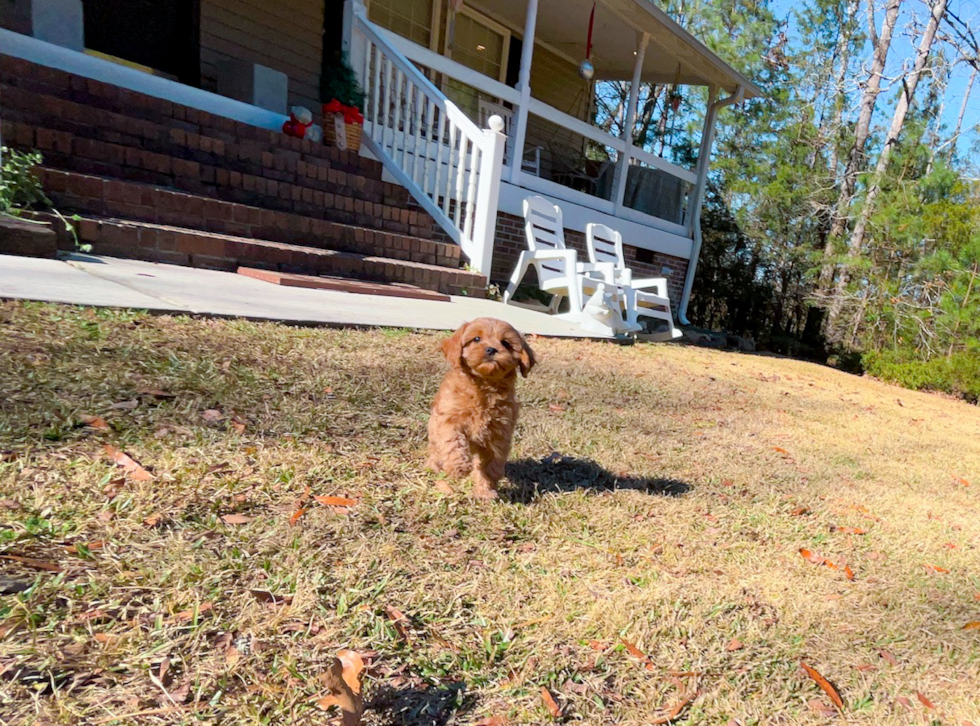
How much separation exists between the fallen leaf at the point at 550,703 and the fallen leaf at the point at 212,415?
1817 mm

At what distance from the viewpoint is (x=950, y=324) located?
9.70 meters

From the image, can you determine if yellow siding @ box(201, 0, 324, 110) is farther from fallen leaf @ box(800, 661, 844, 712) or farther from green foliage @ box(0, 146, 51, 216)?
fallen leaf @ box(800, 661, 844, 712)

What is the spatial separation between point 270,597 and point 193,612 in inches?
7.9

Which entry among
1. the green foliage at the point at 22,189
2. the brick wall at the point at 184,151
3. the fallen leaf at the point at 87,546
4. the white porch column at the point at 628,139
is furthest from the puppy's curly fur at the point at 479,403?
the white porch column at the point at 628,139

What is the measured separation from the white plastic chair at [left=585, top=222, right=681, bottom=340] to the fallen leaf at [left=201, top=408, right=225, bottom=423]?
5.85m

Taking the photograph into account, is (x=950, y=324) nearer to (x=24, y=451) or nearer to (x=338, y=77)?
(x=338, y=77)

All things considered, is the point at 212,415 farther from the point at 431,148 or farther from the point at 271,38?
the point at 271,38

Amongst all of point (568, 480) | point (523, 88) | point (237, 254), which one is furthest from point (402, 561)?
point (523, 88)

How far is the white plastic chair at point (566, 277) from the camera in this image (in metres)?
7.51

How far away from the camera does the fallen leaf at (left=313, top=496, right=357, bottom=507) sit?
2.29m

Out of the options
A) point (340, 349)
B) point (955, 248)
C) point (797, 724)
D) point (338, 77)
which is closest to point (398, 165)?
point (338, 77)

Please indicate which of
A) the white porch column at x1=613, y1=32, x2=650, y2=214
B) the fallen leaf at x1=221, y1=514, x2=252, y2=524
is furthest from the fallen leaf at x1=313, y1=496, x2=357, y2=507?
the white porch column at x1=613, y1=32, x2=650, y2=214

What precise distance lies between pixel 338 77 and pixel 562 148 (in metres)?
7.94

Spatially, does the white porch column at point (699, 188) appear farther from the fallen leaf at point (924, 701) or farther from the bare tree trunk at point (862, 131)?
the fallen leaf at point (924, 701)
